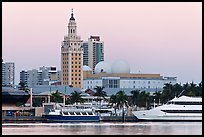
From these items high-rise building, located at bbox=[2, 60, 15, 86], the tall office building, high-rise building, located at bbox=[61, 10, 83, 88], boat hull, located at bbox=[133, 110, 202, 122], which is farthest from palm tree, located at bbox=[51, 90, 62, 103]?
the tall office building

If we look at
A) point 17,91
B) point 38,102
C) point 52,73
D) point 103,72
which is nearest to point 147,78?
point 103,72

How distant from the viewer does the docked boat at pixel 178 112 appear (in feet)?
189

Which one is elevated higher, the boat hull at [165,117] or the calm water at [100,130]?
the boat hull at [165,117]

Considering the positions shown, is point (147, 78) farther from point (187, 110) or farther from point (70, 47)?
point (187, 110)

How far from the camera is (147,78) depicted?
349ft

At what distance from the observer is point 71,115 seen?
188ft

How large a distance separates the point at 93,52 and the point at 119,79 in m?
43.2

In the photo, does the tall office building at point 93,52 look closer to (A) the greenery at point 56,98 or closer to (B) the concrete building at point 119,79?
(B) the concrete building at point 119,79

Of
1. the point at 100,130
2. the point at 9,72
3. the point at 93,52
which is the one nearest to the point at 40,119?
the point at 100,130

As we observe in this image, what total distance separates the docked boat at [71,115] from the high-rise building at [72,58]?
40933 mm

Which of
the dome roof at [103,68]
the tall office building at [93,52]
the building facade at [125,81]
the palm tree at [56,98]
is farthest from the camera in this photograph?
the tall office building at [93,52]

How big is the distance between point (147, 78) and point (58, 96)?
3680 cm

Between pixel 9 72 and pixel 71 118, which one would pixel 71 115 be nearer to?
pixel 71 118

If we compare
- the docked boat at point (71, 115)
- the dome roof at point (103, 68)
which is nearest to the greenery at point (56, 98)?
the docked boat at point (71, 115)
